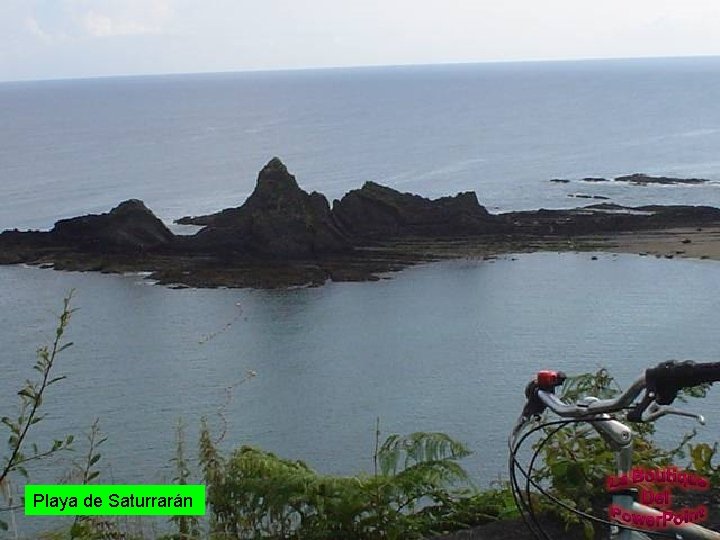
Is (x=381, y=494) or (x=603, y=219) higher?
(x=381, y=494)

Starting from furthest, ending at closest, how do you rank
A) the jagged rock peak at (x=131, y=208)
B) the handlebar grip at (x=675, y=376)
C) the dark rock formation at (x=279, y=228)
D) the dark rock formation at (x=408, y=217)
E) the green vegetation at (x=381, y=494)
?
the dark rock formation at (x=408, y=217) < the jagged rock peak at (x=131, y=208) < the dark rock formation at (x=279, y=228) < the green vegetation at (x=381, y=494) < the handlebar grip at (x=675, y=376)

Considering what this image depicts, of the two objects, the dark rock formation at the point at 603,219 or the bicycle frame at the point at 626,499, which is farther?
the dark rock formation at the point at 603,219

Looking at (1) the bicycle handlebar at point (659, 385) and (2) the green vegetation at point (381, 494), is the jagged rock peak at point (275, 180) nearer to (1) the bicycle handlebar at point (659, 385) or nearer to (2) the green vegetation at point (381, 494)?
(2) the green vegetation at point (381, 494)

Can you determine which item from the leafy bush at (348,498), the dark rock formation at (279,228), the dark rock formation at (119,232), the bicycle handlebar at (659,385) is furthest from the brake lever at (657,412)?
the dark rock formation at (119,232)

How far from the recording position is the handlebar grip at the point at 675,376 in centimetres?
236

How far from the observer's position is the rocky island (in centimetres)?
3797

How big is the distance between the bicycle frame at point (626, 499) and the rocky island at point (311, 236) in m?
32.5

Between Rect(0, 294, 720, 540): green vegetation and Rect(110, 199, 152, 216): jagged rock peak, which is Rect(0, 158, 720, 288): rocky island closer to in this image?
Rect(110, 199, 152, 216): jagged rock peak

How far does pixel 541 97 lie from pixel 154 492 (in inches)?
6264

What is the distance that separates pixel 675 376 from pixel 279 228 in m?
37.7

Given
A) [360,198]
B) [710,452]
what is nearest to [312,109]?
[360,198]

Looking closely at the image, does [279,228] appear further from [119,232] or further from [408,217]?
[408,217]

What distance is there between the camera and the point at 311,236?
3997 centimetres

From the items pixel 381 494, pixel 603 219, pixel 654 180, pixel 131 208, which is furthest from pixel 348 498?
pixel 654 180
